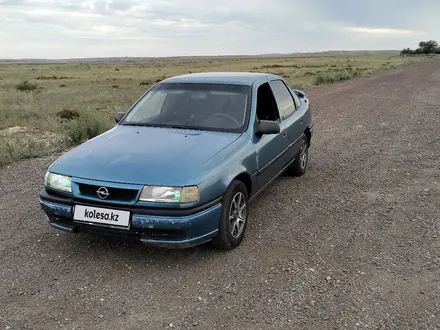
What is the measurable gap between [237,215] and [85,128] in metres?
6.11

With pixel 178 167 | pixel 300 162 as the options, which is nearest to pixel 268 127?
pixel 178 167

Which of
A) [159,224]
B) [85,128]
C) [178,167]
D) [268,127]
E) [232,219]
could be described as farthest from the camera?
[85,128]

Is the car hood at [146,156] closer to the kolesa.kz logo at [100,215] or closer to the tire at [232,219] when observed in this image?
the kolesa.kz logo at [100,215]

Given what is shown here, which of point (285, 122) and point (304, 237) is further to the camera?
point (285, 122)

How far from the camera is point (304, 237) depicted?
14.8ft

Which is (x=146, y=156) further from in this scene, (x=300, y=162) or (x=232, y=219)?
(x=300, y=162)

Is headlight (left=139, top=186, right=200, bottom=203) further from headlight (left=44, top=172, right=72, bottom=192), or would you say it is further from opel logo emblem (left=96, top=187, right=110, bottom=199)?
headlight (left=44, top=172, right=72, bottom=192)

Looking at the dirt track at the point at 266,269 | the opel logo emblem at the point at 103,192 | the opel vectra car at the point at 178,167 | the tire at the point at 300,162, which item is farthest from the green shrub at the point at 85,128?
the opel logo emblem at the point at 103,192

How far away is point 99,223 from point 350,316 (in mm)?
2079

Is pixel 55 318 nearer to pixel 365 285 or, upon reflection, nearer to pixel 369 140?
pixel 365 285

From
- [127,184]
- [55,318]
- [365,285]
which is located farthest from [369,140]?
[55,318]

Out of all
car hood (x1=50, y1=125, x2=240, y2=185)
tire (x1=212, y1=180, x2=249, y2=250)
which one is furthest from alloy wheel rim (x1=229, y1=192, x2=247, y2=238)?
car hood (x1=50, y1=125, x2=240, y2=185)

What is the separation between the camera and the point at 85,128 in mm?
9422

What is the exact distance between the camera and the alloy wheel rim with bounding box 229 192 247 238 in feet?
13.6
